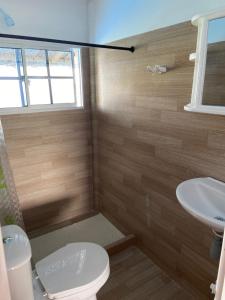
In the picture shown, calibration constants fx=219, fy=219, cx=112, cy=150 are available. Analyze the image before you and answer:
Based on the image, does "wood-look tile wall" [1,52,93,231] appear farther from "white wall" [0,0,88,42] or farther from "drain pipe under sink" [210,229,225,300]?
"drain pipe under sink" [210,229,225,300]

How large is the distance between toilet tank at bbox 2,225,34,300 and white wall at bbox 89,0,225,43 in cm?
163

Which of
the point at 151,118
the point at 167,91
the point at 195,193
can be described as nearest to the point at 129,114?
the point at 151,118

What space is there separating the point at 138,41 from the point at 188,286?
2024 millimetres

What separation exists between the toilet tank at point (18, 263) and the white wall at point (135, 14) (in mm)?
1628

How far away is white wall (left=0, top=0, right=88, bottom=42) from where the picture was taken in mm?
1914

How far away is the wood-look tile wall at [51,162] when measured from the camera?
220cm

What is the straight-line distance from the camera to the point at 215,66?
51.8 inches

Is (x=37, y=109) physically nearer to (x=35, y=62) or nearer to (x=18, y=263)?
(x=35, y=62)

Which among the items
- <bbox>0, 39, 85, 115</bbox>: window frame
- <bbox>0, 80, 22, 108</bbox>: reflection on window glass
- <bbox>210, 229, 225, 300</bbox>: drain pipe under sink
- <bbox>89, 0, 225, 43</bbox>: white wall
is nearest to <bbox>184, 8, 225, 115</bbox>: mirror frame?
<bbox>89, 0, 225, 43</bbox>: white wall

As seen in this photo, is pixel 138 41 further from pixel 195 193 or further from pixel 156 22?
pixel 195 193

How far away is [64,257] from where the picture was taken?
4.87ft

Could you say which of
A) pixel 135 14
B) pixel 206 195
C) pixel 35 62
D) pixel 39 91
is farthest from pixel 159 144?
pixel 35 62

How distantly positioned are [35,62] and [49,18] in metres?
0.42

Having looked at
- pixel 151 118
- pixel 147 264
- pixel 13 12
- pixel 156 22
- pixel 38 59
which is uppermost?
pixel 13 12
